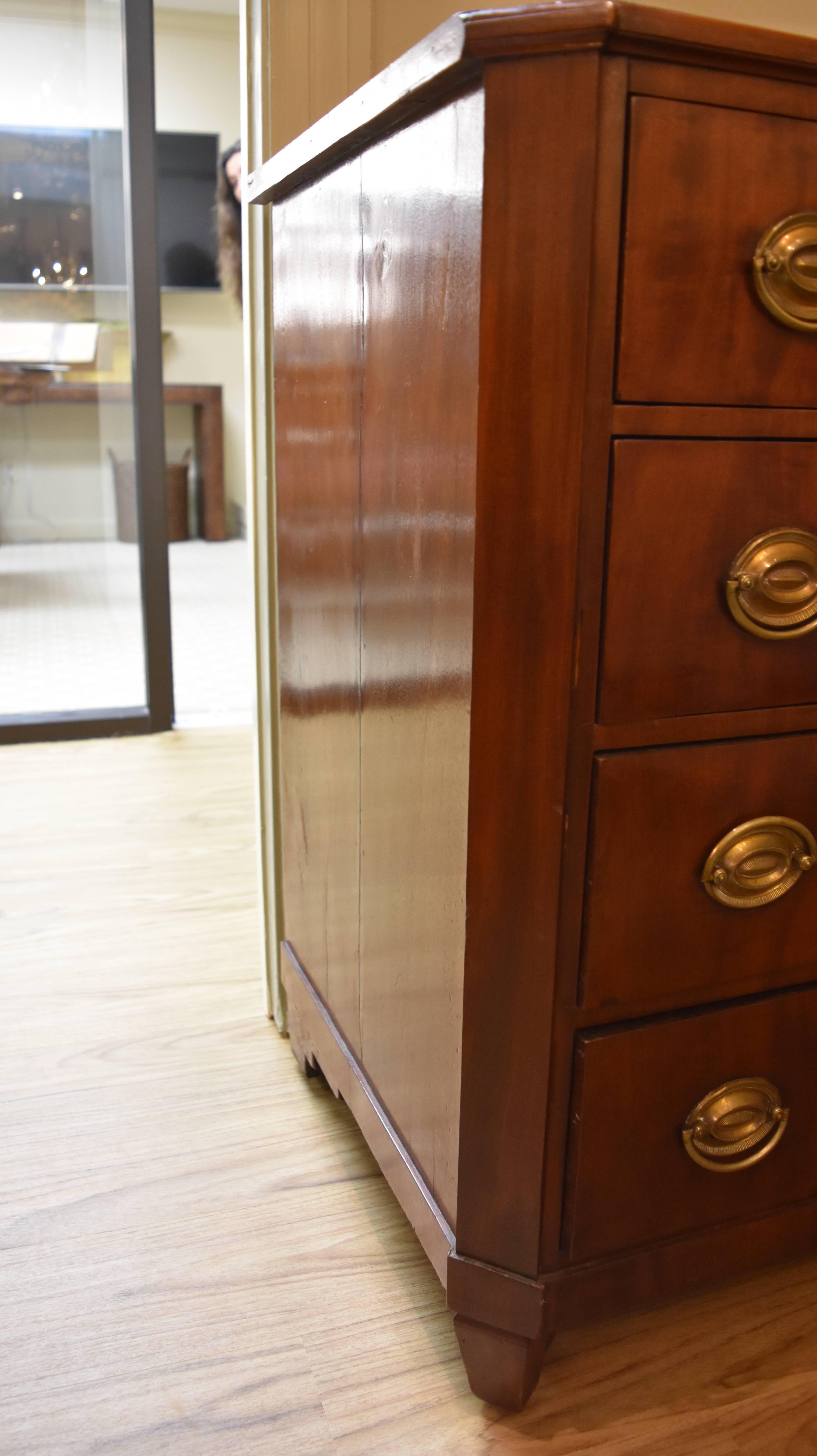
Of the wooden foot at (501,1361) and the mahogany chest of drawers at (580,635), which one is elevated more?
the mahogany chest of drawers at (580,635)

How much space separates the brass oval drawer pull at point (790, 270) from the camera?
64 cm

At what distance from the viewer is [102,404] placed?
2.35m

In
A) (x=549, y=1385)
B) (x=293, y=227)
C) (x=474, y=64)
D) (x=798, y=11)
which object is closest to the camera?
(x=474, y=64)

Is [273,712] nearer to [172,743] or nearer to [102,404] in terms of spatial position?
[172,743]

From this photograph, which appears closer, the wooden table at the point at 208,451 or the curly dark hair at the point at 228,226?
the curly dark hair at the point at 228,226

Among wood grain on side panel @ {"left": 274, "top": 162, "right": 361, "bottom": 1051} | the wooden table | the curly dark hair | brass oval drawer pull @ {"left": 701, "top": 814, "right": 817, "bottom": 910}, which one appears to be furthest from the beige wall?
→ the wooden table

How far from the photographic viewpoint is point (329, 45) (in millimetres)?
1081

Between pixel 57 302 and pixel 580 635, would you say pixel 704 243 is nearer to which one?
pixel 580 635

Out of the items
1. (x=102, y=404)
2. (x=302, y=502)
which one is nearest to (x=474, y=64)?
(x=302, y=502)

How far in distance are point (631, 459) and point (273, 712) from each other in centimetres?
71

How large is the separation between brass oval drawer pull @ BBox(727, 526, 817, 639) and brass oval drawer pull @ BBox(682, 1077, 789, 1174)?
34 cm

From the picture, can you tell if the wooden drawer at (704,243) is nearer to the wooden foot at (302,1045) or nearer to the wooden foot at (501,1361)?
the wooden foot at (501,1361)

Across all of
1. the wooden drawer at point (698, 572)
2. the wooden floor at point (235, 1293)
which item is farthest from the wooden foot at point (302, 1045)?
the wooden drawer at point (698, 572)

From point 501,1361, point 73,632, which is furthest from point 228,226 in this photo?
point 501,1361
